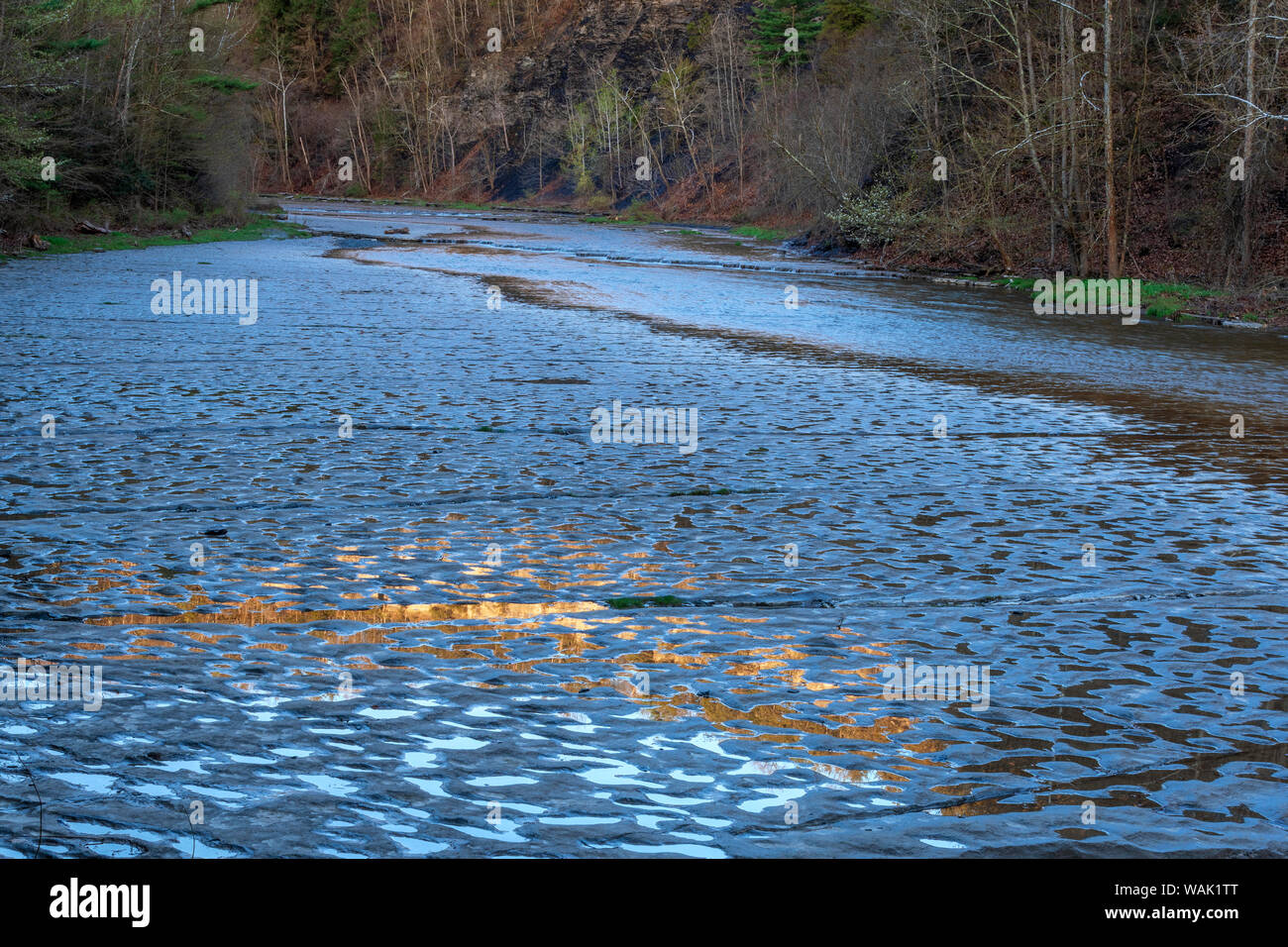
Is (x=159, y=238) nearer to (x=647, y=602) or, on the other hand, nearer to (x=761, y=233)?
(x=761, y=233)

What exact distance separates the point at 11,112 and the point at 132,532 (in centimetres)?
2714

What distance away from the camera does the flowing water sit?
3.53 meters

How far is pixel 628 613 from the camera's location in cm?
530

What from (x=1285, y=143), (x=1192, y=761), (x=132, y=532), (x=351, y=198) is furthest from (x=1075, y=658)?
(x=351, y=198)

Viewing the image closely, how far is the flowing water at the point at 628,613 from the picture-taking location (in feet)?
11.6

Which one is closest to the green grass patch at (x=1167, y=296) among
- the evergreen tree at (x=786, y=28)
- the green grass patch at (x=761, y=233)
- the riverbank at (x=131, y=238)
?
the riverbank at (x=131, y=238)

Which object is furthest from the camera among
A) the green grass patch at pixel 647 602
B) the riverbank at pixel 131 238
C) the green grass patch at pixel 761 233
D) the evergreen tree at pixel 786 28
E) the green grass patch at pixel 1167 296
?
the evergreen tree at pixel 786 28

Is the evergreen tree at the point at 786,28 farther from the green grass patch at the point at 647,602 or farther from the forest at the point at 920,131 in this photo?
the green grass patch at the point at 647,602

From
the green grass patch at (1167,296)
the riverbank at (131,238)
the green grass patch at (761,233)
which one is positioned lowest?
the green grass patch at (1167,296)

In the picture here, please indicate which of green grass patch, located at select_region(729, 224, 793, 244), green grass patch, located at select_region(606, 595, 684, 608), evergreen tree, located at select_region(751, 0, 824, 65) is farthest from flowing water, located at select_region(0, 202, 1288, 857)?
evergreen tree, located at select_region(751, 0, 824, 65)

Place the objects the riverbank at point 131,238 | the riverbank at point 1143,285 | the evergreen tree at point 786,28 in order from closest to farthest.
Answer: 1. the riverbank at point 1143,285
2. the riverbank at point 131,238
3. the evergreen tree at point 786,28

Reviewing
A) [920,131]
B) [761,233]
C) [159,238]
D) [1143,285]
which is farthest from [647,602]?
[761,233]

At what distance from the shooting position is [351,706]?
421 centimetres

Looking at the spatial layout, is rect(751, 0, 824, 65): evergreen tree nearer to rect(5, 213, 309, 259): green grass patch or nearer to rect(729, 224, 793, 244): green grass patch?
rect(729, 224, 793, 244): green grass patch
